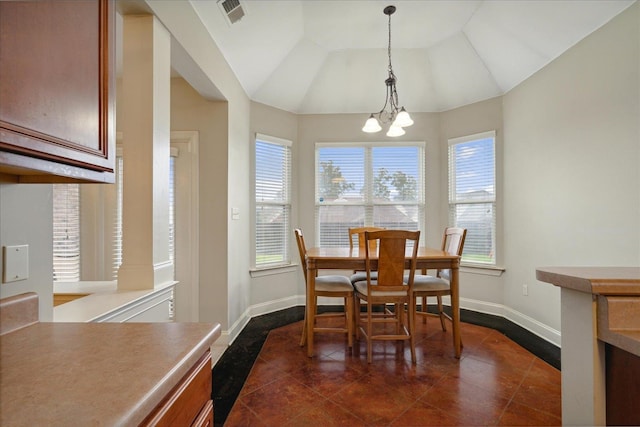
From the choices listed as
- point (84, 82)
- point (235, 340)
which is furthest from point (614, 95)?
point (235, 340)

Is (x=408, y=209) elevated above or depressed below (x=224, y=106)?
below

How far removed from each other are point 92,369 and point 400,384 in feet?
6.79

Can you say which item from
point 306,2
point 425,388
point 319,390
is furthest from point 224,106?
point 425,388

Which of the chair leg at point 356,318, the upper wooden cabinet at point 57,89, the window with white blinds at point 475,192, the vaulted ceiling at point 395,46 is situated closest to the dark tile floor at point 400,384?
the chair leg at point 356,318

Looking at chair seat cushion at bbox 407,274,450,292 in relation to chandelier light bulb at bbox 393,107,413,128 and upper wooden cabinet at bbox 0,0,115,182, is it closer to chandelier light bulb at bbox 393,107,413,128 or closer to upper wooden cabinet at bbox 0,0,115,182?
chandelier light bulb at bbox 393,107,413,128

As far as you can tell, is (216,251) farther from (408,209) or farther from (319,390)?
(408,209)

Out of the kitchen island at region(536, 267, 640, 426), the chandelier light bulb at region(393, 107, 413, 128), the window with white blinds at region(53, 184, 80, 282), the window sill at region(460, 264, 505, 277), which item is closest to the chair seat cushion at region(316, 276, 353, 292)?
the chandelier light bulb at region(393, 107, 413, 128)

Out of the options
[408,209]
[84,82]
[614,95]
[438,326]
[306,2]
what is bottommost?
[438,326]

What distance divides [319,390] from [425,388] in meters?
0.76

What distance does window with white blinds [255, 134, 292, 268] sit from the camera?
3.72 meters

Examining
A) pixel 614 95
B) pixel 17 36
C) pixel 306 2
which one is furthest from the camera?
pixel 306 2

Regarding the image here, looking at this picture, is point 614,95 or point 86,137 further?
point 614,95

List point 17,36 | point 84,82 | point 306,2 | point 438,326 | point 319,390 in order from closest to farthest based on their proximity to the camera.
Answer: point 17,36 → point 84,82 → point 319,390 → point 306,2 → point 438,326

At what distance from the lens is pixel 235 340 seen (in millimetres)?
2918
